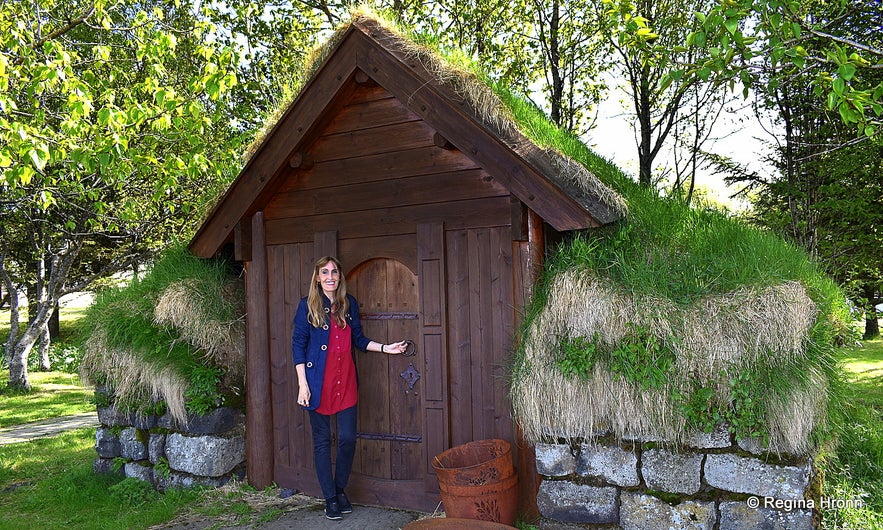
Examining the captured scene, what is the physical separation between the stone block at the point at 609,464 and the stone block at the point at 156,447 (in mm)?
4197

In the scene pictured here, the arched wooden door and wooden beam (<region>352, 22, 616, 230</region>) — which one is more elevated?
wooden beam (<region>352, 22, 616, 230</region>)

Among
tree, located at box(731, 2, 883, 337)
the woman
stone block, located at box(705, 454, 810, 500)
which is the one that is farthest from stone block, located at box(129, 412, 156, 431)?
tree, located at box(731, 2, 883, 337)

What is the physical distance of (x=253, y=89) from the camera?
574 inches

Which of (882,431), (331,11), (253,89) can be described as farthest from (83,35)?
(882,431)

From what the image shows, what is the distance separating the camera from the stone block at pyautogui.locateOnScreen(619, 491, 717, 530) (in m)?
4.33

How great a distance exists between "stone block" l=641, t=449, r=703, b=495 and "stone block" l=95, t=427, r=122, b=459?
537 centimetres

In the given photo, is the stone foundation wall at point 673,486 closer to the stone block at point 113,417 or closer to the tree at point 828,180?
the stone block at point 113,417

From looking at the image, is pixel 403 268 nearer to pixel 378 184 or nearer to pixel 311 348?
pixel 378 184

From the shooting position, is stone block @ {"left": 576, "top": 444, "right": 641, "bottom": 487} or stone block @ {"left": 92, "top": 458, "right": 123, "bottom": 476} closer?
stone block @ {"left": 576, "top": 444, "right": 641, "bottom": 487}

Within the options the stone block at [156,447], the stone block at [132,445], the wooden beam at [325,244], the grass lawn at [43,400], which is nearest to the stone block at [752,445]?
the wooden beam at [325,244]

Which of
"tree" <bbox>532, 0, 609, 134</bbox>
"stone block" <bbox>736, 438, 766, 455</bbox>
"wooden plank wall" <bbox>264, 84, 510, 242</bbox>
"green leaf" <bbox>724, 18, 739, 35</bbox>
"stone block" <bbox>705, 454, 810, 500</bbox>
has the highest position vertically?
"tree" <bbox>532, 0, 609, 134</bbox>

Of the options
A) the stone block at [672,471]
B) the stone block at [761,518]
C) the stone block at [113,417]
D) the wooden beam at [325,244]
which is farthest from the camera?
the stone block at [113,417]

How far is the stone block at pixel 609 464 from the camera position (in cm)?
452

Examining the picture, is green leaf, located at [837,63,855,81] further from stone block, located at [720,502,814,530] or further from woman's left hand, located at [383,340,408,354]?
woman's left hand, located at [383,340,408,354]
